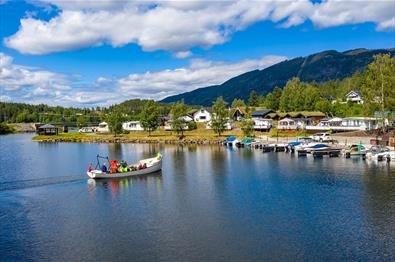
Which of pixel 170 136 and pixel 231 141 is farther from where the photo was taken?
pixel 170 136

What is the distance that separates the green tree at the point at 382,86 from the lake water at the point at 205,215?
34075mm

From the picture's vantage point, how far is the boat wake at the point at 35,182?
54672mm

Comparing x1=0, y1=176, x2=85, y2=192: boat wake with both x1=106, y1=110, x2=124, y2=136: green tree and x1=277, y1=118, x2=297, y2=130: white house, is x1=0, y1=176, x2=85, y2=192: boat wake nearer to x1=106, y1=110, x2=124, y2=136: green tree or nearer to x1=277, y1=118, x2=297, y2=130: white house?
x1=277, y1=118, x2=297, y2=130: white house

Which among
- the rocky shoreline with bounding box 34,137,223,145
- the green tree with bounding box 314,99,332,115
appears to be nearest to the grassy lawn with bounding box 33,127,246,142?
the rocky shoreline with bounding box 34,137,223,145

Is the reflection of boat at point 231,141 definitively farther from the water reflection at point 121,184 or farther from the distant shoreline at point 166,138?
the water reflection at point 121,184

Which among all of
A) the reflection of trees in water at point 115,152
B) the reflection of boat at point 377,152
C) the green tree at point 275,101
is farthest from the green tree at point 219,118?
the reflection of boat at point 377,152

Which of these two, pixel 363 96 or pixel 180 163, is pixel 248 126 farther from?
pixel 180 163

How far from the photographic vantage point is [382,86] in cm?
9294

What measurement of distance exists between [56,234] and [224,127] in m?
101

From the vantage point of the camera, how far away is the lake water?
29.2m

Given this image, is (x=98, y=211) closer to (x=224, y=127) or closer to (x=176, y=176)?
(x=176, y=176)

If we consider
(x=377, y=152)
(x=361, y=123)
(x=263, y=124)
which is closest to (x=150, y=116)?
(x=263, y=124)

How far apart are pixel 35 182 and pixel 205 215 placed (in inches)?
1238

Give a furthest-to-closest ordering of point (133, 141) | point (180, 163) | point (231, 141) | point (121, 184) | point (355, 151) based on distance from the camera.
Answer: point (133, 141), point (231, 141), point (355, 151), point (180, 163), point (121, 184)
